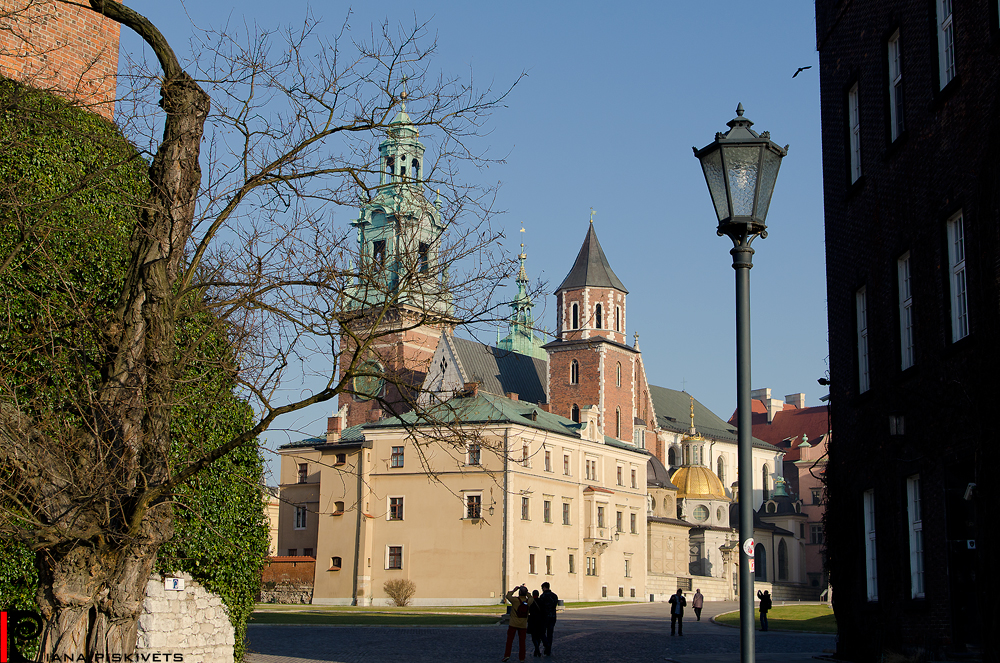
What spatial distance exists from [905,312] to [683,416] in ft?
314

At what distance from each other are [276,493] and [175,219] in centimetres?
271

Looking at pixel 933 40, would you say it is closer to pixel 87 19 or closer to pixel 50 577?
pixel 50 577

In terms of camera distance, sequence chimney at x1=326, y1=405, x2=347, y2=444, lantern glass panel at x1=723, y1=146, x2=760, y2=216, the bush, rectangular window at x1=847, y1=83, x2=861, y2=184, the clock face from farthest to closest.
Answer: chimney at x1=326, y1=405, x2=347, y2=444, the bush, rectangular window at x1=847, y1=83, x2=861, y2=184, the clock face, lantern glass panel at x1=723, y1=146, x2=760, y2=216

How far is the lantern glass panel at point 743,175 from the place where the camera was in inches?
312

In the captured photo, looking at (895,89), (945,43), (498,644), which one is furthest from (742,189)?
(498,644)

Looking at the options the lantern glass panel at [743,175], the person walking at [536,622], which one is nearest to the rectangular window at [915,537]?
the lantern glass panel at [743,175]

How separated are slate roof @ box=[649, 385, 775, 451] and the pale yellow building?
126ft

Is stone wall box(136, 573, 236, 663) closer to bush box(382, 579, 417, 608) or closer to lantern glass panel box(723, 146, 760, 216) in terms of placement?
lantern glass panel box(723, 146, 760, 216)

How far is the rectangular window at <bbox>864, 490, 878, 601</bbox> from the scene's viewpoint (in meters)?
17.4

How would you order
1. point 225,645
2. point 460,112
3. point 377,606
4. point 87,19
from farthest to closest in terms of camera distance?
point 377,606, point 87,19, point 225,645, point 460,112

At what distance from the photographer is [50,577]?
896cm

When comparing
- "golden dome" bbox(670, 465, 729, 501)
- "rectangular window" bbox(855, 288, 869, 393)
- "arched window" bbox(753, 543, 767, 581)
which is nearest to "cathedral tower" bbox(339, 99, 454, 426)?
"rectangular window" bbox(855, 288, 869, 393)

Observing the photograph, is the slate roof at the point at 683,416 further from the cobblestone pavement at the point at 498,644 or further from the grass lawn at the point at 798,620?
the cobblestone pavement at the point at 498,644

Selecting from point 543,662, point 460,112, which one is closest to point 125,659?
point 460,112
